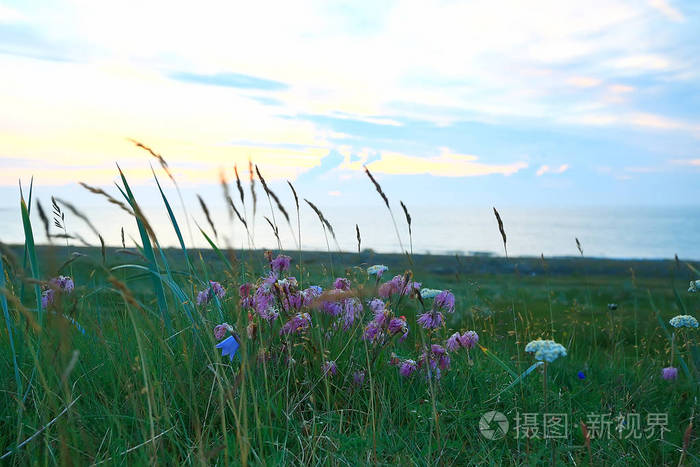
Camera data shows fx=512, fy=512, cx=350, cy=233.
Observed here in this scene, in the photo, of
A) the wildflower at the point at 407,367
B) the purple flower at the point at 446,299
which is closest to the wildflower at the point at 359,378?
the wildflower at the point at 407,367

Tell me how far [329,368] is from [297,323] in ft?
0.86

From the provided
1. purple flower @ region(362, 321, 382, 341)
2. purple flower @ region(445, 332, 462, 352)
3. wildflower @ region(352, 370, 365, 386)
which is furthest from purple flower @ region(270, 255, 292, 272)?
purple flower @ region(445, 332, 462, 352)

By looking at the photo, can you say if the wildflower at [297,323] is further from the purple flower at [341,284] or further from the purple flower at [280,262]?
the purple flower at [280,262]

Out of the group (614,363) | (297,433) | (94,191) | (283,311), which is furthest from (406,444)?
(614,363)

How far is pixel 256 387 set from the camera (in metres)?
2.41

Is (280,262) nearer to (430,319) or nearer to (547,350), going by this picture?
(430,319)

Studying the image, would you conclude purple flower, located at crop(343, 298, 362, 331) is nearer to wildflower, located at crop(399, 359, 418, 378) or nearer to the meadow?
the meadow

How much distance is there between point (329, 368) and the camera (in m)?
2.43

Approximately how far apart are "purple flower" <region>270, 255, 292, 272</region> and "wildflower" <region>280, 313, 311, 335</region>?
0.45 metres

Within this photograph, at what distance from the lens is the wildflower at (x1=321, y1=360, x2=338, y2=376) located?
239 centimetres

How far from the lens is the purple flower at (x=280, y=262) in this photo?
2.84 m

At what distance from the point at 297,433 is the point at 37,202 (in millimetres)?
1372

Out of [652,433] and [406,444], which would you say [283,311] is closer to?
[406,444]

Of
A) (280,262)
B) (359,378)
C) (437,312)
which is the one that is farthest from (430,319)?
(280,262)
